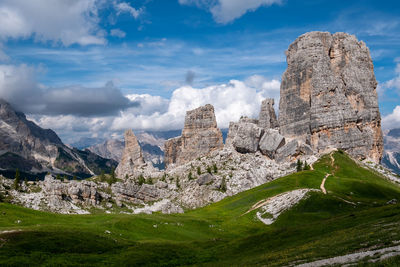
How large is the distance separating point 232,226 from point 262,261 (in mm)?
47894

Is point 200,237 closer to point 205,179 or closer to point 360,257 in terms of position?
point 360,257

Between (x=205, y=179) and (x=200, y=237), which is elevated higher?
(x=205, y=179)

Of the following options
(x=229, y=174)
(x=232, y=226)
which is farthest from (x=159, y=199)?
(x=232, y=226)

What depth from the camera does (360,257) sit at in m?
29.0

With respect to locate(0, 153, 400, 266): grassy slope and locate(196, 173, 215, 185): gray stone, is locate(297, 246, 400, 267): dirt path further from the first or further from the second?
locate(196, 173, 215, 185): gray stone

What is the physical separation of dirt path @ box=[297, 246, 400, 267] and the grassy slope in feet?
7.52

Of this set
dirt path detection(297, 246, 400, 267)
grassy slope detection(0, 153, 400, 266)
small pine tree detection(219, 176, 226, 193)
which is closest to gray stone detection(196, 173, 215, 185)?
small pine tree detection(219, 176, 226, 193)

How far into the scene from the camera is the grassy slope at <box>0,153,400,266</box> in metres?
39.9

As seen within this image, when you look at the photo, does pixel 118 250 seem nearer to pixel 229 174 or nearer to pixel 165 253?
pixel 165 253

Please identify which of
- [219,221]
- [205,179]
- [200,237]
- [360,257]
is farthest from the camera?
[205,179]

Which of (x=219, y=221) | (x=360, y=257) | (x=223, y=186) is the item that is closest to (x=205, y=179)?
(x=223, y=186)

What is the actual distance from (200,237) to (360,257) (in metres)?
49.8

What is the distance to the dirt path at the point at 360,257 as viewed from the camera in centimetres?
2714

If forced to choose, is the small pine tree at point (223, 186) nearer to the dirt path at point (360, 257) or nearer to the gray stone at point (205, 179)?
the gray stone at point (205, 179)
